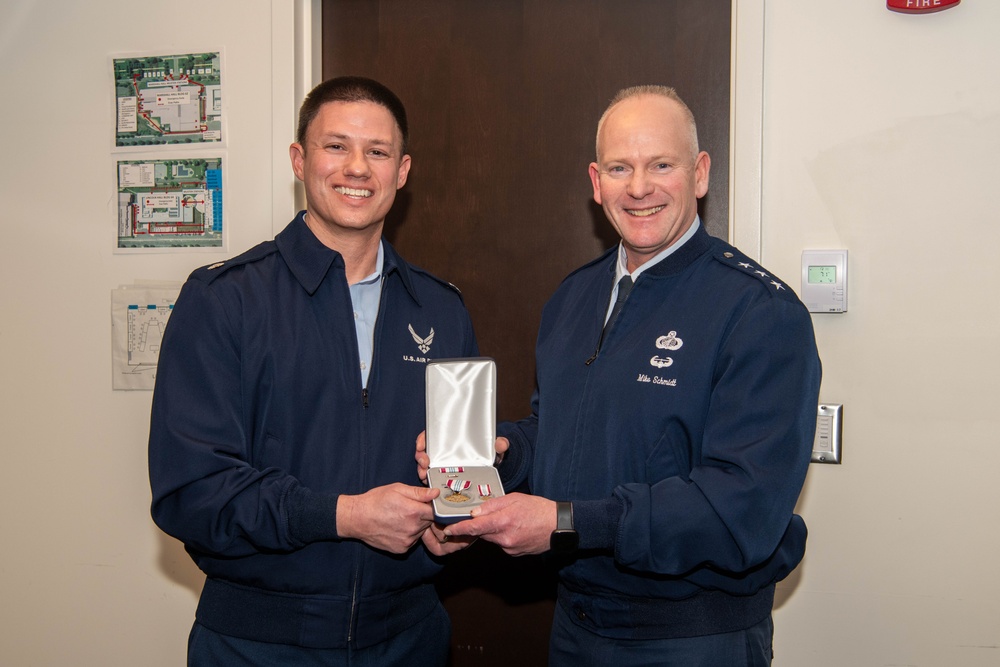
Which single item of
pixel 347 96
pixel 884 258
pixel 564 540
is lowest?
pixel 564 540

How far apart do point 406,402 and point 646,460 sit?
57 centimetres

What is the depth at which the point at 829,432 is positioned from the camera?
2.15 metres

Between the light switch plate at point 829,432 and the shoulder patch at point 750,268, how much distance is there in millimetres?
608

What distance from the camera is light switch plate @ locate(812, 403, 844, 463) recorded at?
2.15 metres

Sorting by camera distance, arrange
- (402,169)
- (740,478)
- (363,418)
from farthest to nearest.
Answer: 1. (402,169)
2. (363,418)
3. (740,478)

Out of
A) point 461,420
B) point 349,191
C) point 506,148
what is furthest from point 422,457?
point 506,148

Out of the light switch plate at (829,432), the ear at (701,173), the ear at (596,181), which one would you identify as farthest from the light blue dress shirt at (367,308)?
the light switch plate at (829,432)

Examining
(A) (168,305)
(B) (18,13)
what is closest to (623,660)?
(A) (168,305)

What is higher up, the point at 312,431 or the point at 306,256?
the point at 306,256

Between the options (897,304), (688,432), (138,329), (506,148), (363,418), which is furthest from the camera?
(138,329)

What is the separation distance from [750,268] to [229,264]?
45.8 inches

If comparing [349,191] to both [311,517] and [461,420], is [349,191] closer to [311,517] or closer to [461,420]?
[461,420]

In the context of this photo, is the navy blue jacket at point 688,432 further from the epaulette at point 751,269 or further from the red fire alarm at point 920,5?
the red fire alarm at point 920,5

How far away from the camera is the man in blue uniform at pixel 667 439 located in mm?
1547
